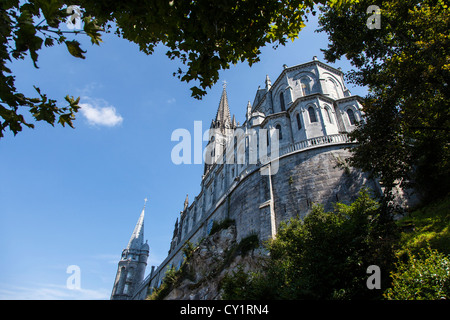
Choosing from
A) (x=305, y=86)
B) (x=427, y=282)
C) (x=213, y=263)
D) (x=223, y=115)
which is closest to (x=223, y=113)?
(x=223, y=115)

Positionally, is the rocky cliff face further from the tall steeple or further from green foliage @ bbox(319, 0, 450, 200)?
the tall steeple

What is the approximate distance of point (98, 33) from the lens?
3.94 meters

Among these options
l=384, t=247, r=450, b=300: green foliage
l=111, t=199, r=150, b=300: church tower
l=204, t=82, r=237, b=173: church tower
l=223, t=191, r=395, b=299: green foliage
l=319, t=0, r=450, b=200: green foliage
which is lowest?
l=384, t=247, r=450, b=300: green foliage

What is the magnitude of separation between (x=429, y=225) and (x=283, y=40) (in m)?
10.8

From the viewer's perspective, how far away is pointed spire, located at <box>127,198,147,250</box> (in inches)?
2904

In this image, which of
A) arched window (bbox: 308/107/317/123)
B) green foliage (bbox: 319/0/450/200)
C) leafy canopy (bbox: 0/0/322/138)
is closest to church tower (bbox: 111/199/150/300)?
Answer: arched window (bbox: 308/107/317/123)

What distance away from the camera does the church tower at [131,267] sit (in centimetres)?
6750

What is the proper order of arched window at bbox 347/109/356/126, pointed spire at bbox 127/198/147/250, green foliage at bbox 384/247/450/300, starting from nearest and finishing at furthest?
green foliage at bbox 384/247/450/300 < arched window at bbox 347/109/356/126 < pointed spire at bbox 127/198/147/250

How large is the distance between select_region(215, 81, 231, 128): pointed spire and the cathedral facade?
23.8m

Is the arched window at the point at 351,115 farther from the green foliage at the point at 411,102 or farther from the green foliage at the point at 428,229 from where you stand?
the green foliage at the point at 428,229

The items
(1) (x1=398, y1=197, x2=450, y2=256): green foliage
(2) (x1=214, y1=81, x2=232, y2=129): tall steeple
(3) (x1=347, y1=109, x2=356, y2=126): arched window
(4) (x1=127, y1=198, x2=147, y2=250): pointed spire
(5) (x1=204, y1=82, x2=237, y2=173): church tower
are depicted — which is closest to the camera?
(1) (x1=398, y1=197, x2=450, y2=256): green foliage

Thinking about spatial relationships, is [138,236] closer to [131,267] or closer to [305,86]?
[131,267]
